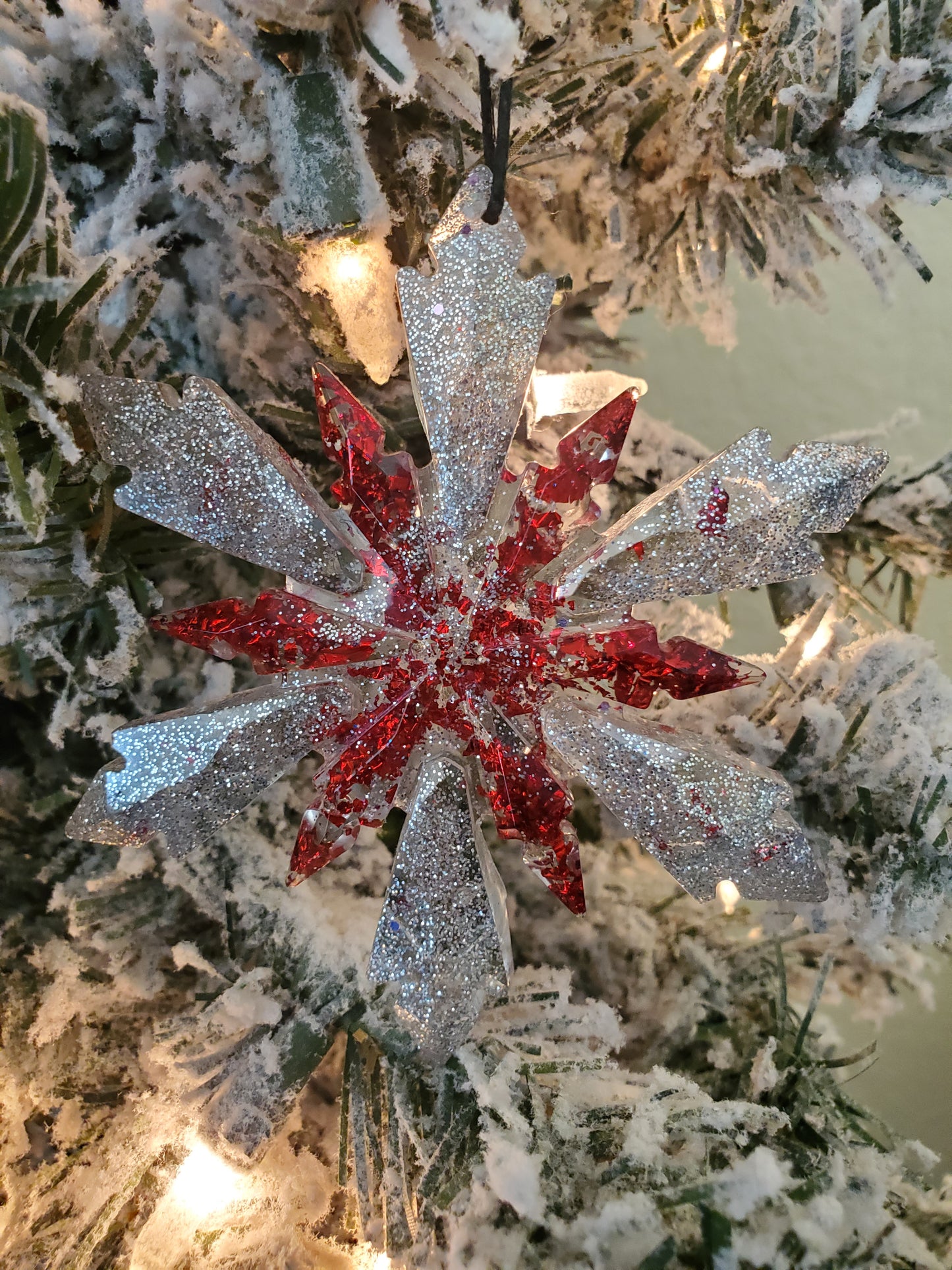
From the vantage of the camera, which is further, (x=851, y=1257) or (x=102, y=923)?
(x=102, y=923)

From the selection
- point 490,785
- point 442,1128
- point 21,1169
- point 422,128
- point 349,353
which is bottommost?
point 21,1169

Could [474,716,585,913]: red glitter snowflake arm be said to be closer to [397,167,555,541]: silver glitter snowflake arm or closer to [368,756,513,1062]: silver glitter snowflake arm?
[368,756,513,1062]: silver glitter snowflake arm

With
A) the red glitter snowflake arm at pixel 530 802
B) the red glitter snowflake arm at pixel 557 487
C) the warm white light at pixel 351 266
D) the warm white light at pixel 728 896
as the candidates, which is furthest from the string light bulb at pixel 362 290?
the warm white light at pixel 728 896

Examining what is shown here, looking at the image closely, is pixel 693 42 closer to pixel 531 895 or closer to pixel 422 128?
pixel 422 128

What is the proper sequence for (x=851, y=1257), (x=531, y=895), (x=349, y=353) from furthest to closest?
(x=531, y=895)
(x=349, y=353)
(x=851, y=1257)

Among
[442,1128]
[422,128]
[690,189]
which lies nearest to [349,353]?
[422,128]

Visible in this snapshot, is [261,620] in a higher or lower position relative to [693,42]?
lower

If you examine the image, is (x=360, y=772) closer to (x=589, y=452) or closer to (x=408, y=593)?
(x=408, y=593)

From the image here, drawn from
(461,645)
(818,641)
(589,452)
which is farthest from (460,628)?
(818,641)

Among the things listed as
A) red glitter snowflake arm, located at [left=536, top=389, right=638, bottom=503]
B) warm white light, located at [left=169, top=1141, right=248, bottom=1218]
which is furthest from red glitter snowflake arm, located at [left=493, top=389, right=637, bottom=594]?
warm white light, located at [left=169, top=1141, right=248, bottom=1218]
